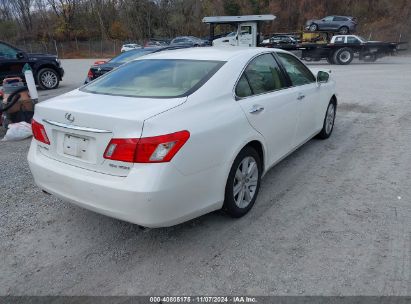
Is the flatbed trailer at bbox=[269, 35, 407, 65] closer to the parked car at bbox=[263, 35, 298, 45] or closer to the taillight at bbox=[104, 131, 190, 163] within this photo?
the parked car at bbox=[263, 35, 298, 45]

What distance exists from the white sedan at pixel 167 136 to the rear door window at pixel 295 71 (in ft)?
1.28

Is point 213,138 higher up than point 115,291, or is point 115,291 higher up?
point 213,138

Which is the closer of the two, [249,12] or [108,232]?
[108,232]

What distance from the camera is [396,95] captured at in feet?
31.1

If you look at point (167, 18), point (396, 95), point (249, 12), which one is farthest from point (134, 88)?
point (167, 18)

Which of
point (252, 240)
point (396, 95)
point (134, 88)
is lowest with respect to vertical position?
point (396, 95)

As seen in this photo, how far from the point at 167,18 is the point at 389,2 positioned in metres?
34.8

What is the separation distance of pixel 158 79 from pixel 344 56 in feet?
67.4

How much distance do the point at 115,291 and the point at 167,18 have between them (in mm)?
62141

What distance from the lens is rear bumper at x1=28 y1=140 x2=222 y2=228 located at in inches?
95.0

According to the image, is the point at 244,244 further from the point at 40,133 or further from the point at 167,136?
the point at 40,133

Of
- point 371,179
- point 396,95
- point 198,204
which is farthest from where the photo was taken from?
A: point 396,95

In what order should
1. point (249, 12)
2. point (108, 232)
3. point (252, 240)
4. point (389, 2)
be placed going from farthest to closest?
point (249, 12) < point (389, 2) < point (108, 232) < point (252, 240)

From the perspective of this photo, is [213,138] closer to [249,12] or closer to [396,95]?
[396,95]
